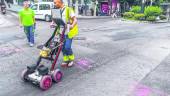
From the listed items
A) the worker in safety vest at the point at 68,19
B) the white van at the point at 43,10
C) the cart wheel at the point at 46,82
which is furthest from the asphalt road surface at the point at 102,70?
the white van at the point at 43,10

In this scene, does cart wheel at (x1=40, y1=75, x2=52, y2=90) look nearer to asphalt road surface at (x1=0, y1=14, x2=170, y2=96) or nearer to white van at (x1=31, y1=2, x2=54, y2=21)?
asphalt road surface at (x1=0, y1=14, x2=170, y2=96)

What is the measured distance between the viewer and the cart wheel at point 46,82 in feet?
18.7

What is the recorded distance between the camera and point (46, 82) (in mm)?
5793

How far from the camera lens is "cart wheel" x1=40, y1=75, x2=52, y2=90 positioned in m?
5.70

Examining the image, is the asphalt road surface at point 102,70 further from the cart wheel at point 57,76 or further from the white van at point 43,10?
the white van at point 43,10

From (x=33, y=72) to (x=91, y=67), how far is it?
6.92 feet

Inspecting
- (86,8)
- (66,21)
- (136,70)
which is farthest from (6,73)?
(86,8)

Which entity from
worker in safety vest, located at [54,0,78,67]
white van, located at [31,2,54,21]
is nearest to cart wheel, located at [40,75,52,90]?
worker in safety vest, located at [54,0,78,67]

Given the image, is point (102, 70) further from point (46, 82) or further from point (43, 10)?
point (43, 10)

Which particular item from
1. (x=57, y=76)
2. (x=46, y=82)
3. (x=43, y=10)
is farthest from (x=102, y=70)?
(x=43, y=10)

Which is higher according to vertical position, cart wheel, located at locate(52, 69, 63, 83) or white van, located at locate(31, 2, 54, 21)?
white van, located at locate(31, 2, 54, 21)

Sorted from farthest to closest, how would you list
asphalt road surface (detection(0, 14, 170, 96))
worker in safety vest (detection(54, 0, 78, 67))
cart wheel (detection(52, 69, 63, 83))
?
worker in safety vest (detection(54, 0, 78, 67)) → cart wheel (detection(52, 69, 63, 83)) → asphalt road surface (detection(0, 14, 170, 96))

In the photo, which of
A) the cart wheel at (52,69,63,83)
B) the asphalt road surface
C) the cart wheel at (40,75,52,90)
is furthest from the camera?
the cart wheel at (52,69,63,83)

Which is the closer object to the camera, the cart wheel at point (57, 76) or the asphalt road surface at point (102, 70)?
the asphalt road surface at point (102, 70)
